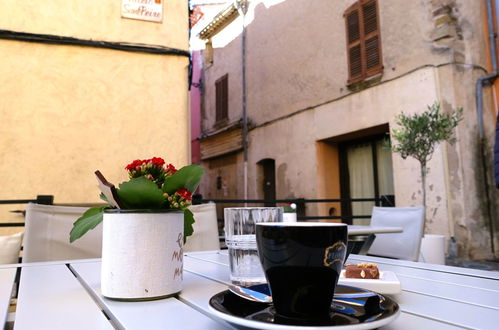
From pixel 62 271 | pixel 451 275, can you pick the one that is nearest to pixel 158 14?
pixel 62 271

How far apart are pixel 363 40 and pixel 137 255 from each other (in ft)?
23.7

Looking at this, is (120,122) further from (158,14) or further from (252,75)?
(252,75)

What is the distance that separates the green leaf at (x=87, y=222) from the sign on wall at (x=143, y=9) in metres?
4.00

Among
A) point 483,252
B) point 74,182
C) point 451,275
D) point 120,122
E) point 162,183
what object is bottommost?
point 483,252

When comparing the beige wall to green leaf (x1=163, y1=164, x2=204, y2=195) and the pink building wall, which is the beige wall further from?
the pink building wall

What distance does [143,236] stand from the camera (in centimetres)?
68

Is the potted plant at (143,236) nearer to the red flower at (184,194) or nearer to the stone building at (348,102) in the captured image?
the red flower at (184,194)

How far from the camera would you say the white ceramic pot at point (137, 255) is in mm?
670

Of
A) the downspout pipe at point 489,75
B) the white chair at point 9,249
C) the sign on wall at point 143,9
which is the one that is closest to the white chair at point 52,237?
the white chair at point 9,249

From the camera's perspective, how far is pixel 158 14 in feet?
14.2

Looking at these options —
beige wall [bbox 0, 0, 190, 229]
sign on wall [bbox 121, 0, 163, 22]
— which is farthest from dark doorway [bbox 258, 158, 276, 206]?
sign on wall [bbox 121, 0, 163, 22]

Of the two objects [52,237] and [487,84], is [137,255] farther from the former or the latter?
[487,84]

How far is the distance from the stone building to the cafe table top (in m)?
5.27

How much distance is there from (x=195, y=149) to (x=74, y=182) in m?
8.95
